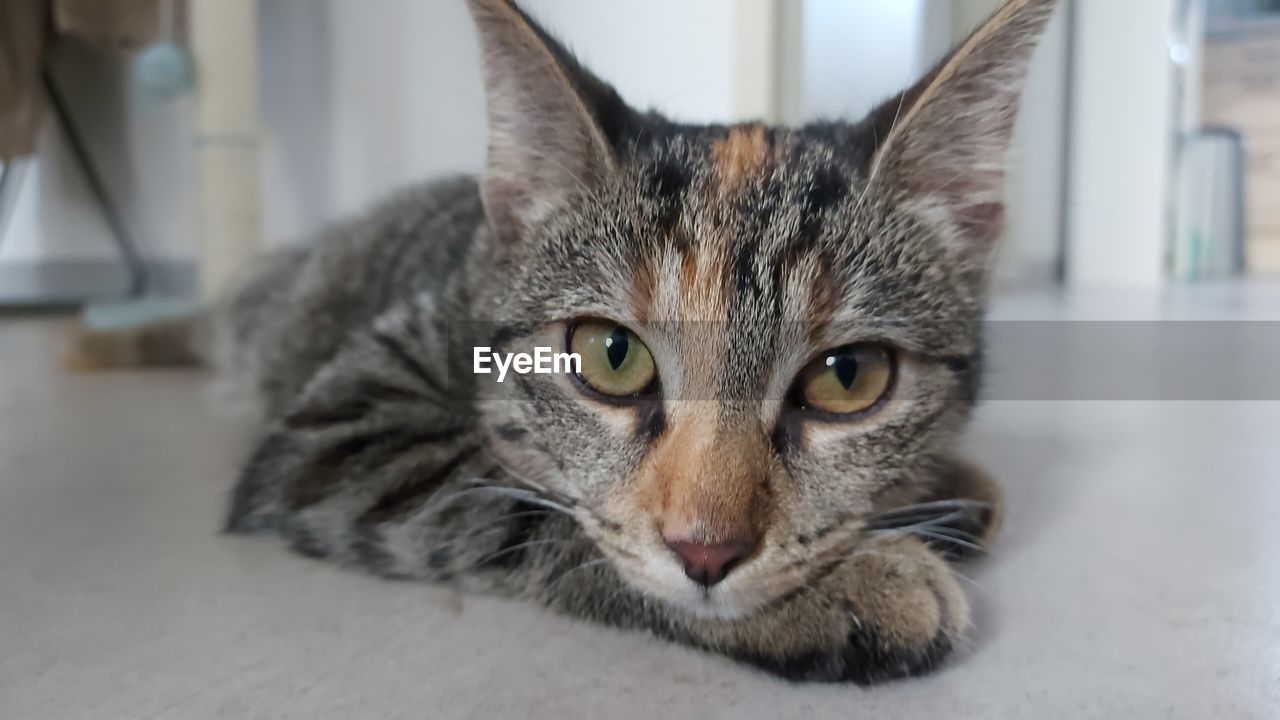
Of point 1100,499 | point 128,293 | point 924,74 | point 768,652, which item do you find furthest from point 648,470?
point 128,293

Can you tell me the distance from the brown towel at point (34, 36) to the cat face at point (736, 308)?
2427 mm

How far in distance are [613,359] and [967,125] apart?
16.6 inches

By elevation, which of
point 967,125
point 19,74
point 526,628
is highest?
point 19,74

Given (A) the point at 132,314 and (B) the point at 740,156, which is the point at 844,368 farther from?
(A) the point at 132,314

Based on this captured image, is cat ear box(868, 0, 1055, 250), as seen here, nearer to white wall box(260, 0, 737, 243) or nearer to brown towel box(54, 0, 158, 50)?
white wall box(260, 0, 737, 243)

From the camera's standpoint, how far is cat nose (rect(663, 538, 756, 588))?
65 centimetres

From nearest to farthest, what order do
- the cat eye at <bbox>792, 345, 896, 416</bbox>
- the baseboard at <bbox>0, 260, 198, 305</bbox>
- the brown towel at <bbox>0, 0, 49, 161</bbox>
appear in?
the cat eye at <bbox>792, 345, 896, 416</bbox> < the brown towel at <bbox>0, 0, 49, 161</bbox> < the baseboard at <bbox>0, 260, 198, 305</bbox>

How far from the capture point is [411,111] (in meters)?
2.88

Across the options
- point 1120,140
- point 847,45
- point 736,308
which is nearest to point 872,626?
point 736,308

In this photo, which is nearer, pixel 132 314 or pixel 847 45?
pixel 132 314

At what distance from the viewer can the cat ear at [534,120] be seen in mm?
822

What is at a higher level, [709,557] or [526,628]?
[709,557]

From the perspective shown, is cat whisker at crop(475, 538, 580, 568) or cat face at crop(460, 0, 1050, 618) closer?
cat face at crop(460, 0, 1050, 618)

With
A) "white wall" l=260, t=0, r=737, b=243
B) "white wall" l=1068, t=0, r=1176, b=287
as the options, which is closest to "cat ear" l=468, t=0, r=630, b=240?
"white wall" l=260, t=0, r=737, b=243
